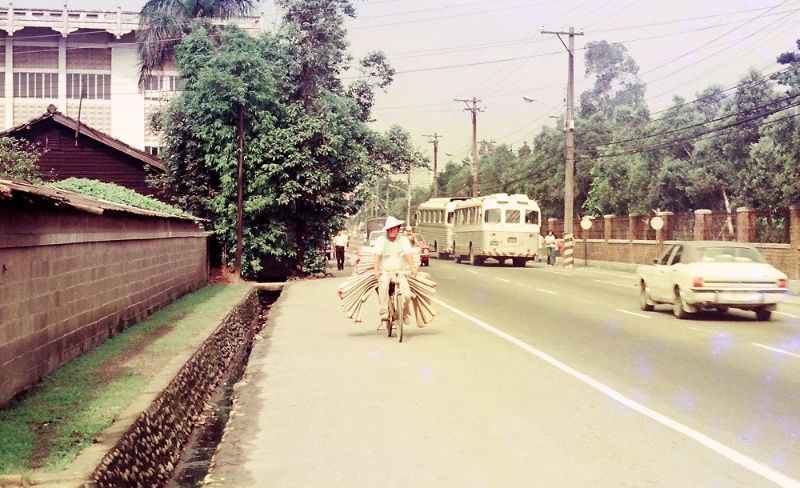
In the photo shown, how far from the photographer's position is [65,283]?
1143 centimetres

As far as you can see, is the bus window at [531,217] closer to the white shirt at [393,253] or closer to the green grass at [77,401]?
the white shirt at [393,253]

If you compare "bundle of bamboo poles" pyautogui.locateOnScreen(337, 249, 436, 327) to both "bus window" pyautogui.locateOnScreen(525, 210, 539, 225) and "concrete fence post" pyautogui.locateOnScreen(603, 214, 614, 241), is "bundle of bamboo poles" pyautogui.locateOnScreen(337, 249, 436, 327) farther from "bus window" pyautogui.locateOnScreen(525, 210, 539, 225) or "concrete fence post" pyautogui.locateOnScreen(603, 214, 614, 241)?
"concrete fence post" pyautogui.locateOnScreen(603, 214, 614, 241)

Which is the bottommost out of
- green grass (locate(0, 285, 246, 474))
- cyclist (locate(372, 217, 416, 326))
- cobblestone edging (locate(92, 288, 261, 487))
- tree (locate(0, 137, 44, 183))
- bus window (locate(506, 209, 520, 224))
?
cobblestone edging (locate(92, 288, 261, 487))

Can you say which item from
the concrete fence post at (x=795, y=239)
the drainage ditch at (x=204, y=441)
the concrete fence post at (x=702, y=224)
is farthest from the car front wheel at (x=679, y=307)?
the concrete fence post at (x=702, y=224)

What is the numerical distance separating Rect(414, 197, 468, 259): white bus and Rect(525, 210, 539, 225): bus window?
8.71 m

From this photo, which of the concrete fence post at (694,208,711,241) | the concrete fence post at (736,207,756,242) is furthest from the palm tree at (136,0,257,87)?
the concrete fence post at (736,207,756,242)

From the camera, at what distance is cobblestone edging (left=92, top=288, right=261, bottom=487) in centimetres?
659

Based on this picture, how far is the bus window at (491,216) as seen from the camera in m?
47.8

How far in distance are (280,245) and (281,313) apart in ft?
45.1

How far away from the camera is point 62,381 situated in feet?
32.3

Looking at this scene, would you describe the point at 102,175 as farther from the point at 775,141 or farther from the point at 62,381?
the point at 775,141

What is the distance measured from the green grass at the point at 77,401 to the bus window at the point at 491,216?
1302 inches

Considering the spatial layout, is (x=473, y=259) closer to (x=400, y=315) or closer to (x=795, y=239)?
(x=795, y=239)

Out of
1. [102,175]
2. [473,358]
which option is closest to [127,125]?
[102,175]
